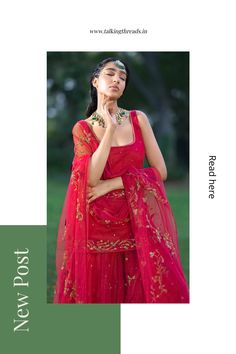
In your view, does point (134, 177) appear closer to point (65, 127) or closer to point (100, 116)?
point (100, 116)

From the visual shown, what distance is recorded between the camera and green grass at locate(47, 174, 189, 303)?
576 cm

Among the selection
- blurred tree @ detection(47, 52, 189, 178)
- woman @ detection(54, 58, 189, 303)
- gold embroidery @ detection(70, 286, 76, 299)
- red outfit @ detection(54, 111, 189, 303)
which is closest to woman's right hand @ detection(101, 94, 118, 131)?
woman @ detection(54, 58, 189, 303)

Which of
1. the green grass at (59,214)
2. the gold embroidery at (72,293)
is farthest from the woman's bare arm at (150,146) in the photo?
the green grass at (59,214)

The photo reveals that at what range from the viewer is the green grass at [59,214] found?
18.9 feet

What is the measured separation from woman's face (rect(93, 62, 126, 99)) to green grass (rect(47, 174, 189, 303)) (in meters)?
1.74

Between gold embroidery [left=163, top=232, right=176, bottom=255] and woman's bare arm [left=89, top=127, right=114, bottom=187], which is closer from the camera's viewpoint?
woman's bare arm [left=89, top=127, right=114, bottom=187]

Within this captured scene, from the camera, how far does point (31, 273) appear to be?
3797mm

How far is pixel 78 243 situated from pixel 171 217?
0.61 meters

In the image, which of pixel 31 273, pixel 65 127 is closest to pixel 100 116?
pixel 31 273

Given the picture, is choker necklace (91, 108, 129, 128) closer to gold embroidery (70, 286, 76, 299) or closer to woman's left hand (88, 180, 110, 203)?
woman's left hand (88, 180, 110, 203)

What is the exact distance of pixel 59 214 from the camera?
28.0ft

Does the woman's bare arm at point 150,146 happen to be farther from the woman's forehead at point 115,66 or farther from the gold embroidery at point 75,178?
the gold embroidery at point 75,178

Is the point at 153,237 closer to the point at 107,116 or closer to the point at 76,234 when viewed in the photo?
the point at 76,234

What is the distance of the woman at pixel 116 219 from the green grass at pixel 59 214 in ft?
3.17
